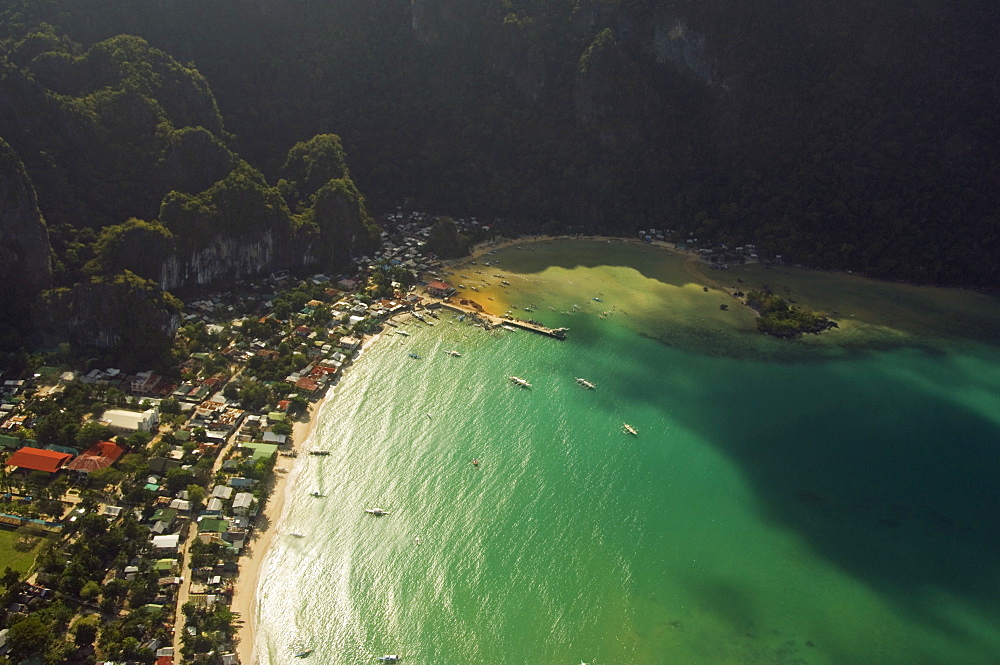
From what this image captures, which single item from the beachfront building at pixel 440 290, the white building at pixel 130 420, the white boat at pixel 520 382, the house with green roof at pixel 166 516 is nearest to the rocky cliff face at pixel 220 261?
the beachfront building at pixel 440 290

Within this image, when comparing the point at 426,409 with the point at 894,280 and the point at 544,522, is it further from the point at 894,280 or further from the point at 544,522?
the point at 894,280

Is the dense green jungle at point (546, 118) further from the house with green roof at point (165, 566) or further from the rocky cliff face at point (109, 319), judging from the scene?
the house with green roof at point (165, 566)

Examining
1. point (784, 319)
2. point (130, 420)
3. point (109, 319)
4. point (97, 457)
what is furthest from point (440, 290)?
point (97, 457)

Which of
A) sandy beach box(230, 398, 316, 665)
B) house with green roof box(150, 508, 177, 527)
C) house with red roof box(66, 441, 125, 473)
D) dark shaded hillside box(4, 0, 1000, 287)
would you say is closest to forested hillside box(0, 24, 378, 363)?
dark shaded hillside box(4, 0, 1000, 287)

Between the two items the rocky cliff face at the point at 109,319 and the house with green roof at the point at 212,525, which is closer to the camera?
the house with green roof at the point at 212,525

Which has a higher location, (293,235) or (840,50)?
(840,50)

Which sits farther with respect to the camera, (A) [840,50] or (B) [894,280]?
(A) [840,50]

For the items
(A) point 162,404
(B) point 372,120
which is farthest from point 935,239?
(A) point 162,404

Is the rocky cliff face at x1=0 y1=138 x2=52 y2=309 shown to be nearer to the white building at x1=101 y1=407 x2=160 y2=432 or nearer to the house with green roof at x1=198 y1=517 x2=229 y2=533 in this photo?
the white building at x1=101 y1=407 x2=160 y2=432
